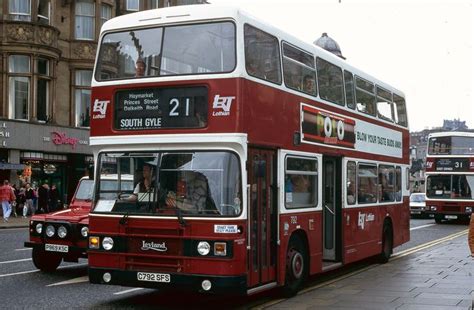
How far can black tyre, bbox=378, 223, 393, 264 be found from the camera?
15523mm

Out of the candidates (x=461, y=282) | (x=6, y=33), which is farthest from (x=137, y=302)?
(x=6, y=33)

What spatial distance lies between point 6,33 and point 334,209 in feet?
78.6

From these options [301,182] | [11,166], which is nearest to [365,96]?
[301,182]

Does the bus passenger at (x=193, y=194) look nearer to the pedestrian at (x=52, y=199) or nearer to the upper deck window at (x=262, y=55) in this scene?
the upper deck window at (x=262, y=55)

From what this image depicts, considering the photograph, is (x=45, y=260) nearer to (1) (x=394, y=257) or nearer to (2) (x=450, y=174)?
(1) (x=394, y=257)

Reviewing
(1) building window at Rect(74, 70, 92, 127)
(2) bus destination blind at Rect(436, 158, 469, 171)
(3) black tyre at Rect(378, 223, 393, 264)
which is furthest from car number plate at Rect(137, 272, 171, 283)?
(1) building window at Rect(74, 70, 92, 127)

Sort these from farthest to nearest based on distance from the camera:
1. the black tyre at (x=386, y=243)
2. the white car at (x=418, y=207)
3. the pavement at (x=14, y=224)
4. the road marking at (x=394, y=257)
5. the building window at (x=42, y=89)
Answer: the white car at (x=418, y=207)
the building window at (x=42, y=89)
the pavement at (x=14, y=224)
the black tyre at (x=386, y=243)
the road marking at (x=394, y=257)

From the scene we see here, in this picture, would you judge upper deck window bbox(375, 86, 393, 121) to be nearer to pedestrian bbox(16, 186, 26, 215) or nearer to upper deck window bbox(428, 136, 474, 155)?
upper deck window bbox(428, 136, 474, 155)

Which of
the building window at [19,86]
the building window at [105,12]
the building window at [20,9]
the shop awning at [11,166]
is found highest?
the building window at [105,12]

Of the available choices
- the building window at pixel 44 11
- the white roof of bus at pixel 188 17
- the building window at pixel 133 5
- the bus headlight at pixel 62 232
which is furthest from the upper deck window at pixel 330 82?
the building window at pixel 133 5

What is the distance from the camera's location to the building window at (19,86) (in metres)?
32.0

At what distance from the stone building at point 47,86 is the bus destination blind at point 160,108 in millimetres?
23101

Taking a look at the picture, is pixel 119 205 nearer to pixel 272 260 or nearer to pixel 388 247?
pixel 272 260

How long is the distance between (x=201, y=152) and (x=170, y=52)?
1.51 meters
